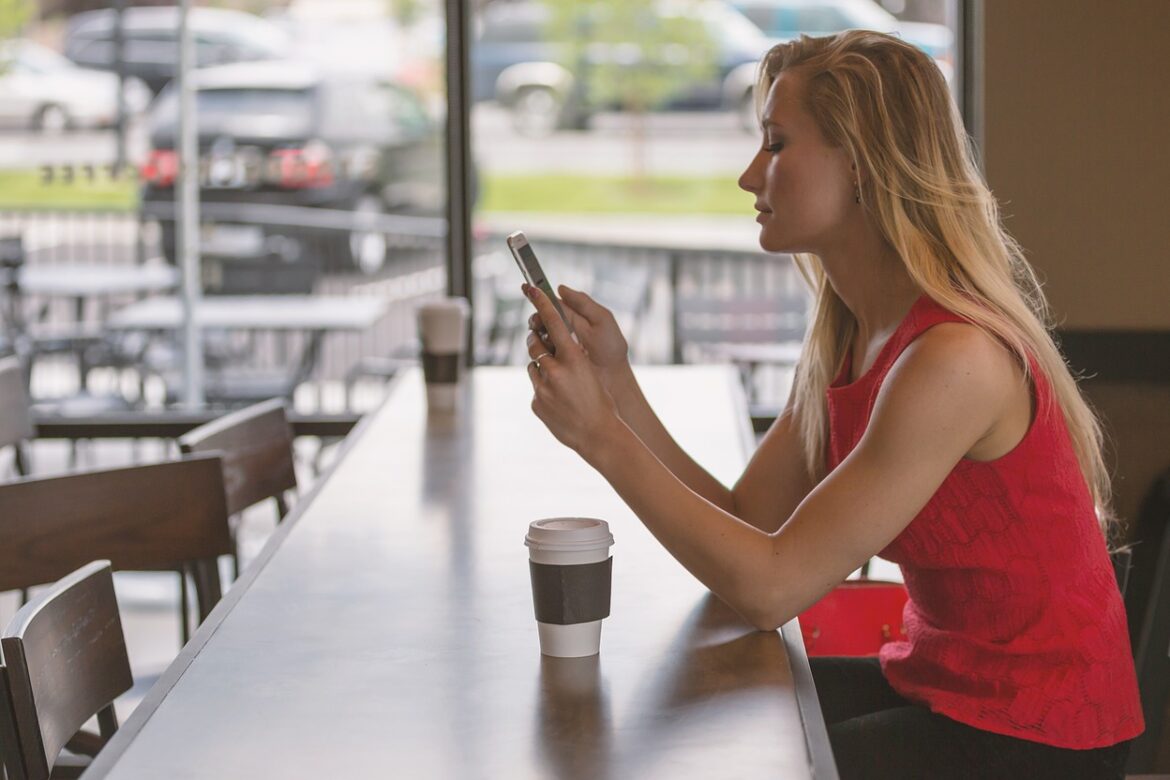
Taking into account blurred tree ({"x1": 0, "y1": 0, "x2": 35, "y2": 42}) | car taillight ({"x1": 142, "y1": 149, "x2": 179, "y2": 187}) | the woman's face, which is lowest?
the woman's face

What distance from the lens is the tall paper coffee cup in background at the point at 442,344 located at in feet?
8.86

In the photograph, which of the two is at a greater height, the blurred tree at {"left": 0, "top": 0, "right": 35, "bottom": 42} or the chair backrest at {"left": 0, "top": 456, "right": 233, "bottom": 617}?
the blurred tree at {"left": 0, "top": 0, "right": 35, "bottom": 42}

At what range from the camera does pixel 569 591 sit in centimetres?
125

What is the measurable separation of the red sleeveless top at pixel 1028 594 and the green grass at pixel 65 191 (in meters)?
3.02

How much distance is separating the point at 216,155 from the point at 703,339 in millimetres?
1501

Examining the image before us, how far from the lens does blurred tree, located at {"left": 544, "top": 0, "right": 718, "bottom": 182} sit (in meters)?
3.74

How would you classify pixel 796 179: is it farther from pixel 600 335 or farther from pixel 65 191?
pixel 65 191

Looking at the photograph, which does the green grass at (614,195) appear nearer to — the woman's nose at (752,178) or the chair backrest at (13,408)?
the chair backrest at (13,408)

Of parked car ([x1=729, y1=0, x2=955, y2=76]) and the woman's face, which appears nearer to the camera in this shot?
the woman's face

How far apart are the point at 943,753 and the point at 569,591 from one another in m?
0.47

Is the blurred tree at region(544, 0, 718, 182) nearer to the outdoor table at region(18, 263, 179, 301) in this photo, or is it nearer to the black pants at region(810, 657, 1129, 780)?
the outdoor table at region(18, 263, 179, 301)

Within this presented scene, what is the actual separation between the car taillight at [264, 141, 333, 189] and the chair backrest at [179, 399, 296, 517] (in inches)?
65.5

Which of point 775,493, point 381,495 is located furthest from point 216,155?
point 775,493

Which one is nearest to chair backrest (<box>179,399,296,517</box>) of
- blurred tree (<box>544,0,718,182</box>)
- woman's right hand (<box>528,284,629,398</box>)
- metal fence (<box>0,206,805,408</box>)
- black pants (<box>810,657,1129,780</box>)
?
woman's right hand (<box>528,284,629,398</box>)
